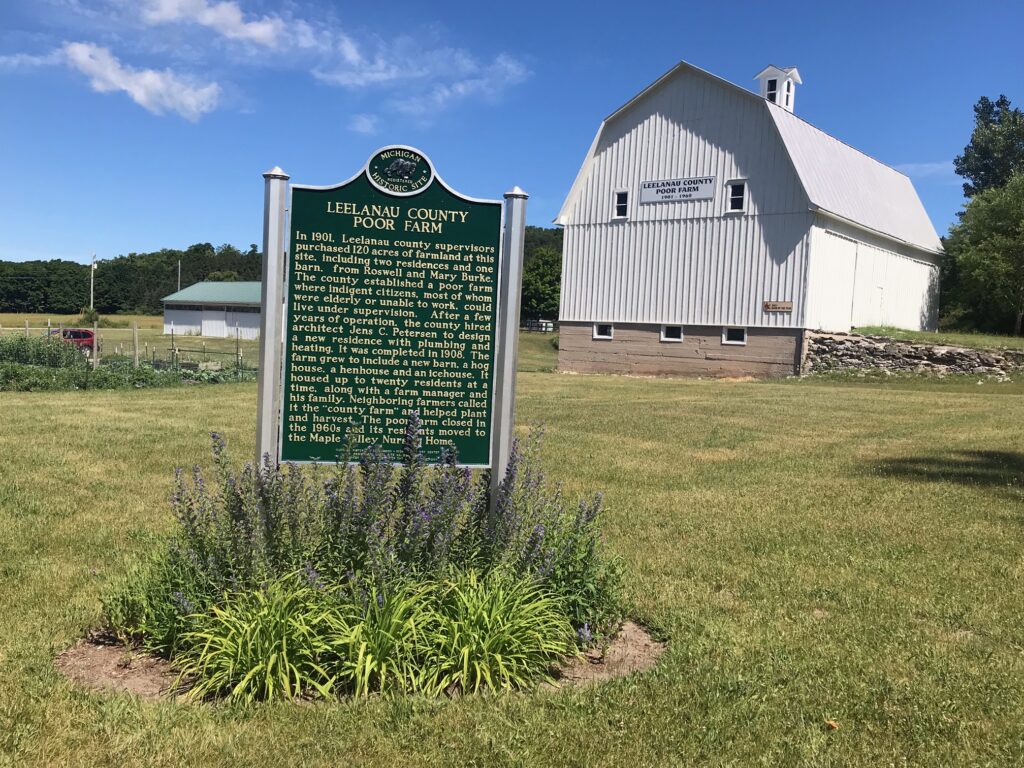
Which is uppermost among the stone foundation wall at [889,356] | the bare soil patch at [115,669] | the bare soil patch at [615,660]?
the stone foundation wall at [889,356]

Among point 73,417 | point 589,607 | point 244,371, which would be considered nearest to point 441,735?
point 589,607

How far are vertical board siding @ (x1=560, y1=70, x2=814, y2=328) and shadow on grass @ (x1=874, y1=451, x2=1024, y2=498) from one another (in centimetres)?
1582

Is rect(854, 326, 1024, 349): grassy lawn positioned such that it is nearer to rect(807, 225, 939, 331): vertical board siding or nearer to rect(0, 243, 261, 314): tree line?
rect(807, 225, 939, 331): vertical board siding

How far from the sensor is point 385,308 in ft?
15.4

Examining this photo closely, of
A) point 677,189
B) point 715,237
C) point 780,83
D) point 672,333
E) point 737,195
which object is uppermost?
point 780,83

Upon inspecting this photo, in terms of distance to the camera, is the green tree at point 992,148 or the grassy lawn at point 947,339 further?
the green tree at point 992,148

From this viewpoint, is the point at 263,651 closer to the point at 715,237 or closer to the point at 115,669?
the point at 115,669

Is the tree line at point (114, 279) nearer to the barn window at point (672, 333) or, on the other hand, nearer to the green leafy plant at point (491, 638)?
the barn window at point (672, 333)

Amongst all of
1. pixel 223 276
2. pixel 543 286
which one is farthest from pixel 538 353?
pixel 223 276

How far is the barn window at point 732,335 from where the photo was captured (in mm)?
27570

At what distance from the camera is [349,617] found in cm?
400

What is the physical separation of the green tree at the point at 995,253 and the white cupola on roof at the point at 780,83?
10314 mm

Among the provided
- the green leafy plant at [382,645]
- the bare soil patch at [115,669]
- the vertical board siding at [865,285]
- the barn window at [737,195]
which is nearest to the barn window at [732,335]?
the vertical board siding at [865,285]

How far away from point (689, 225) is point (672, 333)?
3.72 metres
